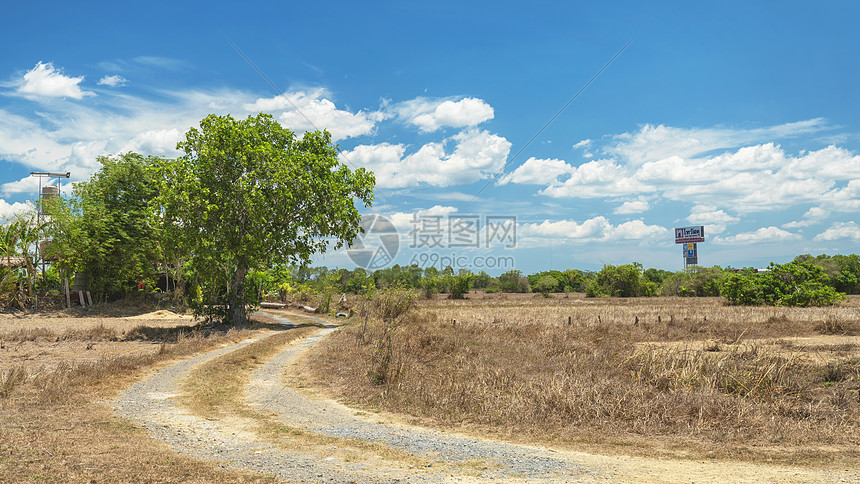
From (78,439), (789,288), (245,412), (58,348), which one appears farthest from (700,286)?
(78,439)

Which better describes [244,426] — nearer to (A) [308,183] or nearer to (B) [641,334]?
(A) [308,183]

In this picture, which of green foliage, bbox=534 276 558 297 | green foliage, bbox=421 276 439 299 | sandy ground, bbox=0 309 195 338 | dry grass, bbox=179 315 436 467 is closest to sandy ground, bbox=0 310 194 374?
sandy ground, bbox=0 309 195 338

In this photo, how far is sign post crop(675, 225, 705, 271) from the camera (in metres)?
136

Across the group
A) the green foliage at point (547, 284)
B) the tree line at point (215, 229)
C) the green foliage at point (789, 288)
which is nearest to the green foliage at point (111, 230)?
the tree line at point (215, 229)

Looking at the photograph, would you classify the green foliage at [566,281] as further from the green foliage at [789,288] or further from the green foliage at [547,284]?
the green foliage at [789,288]

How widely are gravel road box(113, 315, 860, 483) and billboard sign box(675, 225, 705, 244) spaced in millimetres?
144441

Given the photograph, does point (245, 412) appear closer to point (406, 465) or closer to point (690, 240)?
point (406, 465)

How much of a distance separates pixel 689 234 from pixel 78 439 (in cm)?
15055

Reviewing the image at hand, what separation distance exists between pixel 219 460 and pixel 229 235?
20.5 metres

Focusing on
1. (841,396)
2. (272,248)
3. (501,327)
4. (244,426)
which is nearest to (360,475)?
(244,426)

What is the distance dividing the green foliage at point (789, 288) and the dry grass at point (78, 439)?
45796 mm

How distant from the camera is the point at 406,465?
7.11 meters

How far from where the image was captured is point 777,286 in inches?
1687

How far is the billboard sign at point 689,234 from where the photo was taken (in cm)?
13700
